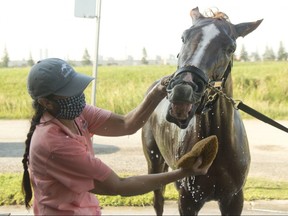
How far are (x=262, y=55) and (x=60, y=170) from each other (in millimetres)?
6651

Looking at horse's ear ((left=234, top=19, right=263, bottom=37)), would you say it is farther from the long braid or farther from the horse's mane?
the long braid

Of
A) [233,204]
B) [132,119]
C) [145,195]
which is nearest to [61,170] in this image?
[132,119]

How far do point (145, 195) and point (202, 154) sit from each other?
3802 millimetres

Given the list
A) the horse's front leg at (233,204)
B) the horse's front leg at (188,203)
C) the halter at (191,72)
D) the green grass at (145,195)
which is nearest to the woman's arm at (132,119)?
the halter at (191,72)

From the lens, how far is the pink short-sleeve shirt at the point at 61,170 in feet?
6.15

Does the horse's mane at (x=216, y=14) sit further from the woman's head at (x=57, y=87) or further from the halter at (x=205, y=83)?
the woman's head at (x=57, y=87)

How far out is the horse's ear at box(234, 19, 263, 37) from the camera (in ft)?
9.74

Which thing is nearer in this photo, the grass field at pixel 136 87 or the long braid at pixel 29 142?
the long braid at pixel 29 142

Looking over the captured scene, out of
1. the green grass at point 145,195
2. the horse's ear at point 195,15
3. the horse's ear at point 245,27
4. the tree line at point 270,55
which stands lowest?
the green grass at point 145,195

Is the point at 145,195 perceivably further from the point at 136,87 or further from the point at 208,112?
the point at 208,112

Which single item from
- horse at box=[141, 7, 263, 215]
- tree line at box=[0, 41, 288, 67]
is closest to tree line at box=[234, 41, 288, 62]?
tree line at box=[0, 41, 288, 67]

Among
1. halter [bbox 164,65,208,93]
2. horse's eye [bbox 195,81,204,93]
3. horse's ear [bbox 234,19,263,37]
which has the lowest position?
horse's eye [bbox 195,81,204,93]

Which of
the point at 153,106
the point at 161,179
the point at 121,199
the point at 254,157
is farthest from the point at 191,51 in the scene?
the point at 254,157

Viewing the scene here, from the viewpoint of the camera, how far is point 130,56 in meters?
8.16
